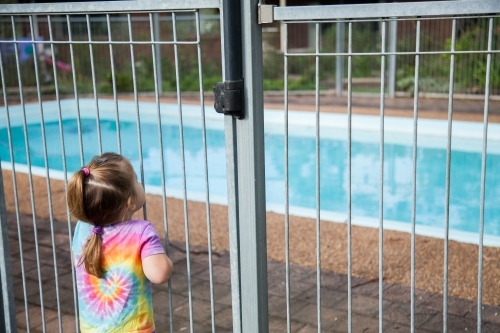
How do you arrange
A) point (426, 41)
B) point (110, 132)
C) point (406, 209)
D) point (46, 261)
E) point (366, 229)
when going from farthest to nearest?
point (426, 41)
point (110, 132)
point (406, 209)
point (366, 229)
point (46, 261)

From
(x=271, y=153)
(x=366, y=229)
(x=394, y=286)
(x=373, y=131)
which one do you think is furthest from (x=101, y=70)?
(x=394, y=286)

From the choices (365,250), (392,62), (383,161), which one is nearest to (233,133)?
(383,161)

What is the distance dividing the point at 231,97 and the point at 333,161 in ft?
31.3

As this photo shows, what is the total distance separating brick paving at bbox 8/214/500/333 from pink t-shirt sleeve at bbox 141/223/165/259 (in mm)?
1450

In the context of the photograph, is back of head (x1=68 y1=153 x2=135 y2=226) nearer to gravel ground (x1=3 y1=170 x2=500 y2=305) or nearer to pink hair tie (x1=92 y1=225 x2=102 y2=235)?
pink hair tie (x1=92 y1=225 x2=102 y2=235)

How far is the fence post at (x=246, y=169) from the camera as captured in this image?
86.6 inches

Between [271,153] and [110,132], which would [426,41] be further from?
[110,132]

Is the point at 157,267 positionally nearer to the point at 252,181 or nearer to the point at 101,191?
the point at 101,191

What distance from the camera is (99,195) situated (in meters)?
2.29

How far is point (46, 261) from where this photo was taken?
5.07 m

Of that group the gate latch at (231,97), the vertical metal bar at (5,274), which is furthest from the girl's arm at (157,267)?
the vertical metal bar at (5,274)

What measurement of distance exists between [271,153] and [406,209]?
13.7ft

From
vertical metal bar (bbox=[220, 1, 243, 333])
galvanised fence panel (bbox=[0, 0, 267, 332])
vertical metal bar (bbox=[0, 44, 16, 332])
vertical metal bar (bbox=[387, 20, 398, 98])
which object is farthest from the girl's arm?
vertical metal bar (bbox=[387, 20, 398, 98])

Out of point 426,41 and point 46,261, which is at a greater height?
point 426,41
